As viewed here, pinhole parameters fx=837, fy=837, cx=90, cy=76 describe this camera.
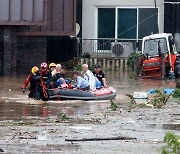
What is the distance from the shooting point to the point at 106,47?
153ft

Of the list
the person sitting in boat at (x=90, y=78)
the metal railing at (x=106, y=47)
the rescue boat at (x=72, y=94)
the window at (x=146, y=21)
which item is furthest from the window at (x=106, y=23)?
the rescue boat at (x=72, y=94)

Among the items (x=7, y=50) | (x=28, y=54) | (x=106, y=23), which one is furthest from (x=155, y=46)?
(x=106, y=23)

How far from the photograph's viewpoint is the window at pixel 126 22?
47375 millimetres

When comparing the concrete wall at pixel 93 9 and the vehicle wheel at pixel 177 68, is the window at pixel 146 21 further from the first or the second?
the vehicle wheel at pixel 177 68

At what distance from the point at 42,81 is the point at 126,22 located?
23339 mm

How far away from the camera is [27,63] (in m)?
39.8

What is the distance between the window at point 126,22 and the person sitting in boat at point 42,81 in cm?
2235

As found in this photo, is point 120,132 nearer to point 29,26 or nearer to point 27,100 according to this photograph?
point 27,100

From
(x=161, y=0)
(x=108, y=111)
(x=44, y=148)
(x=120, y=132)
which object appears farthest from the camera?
(x=161, y=0)

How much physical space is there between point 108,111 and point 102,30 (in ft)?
87.9

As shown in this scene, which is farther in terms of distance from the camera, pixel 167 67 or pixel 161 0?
pixel 161 0

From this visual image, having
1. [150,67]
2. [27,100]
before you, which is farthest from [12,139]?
[150,67]

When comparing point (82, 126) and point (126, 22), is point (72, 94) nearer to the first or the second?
point (82, 126)

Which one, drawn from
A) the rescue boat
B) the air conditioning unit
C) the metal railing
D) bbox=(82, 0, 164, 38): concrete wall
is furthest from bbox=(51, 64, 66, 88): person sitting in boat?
bbox=(82, 0, 164, 38): concrete wall
